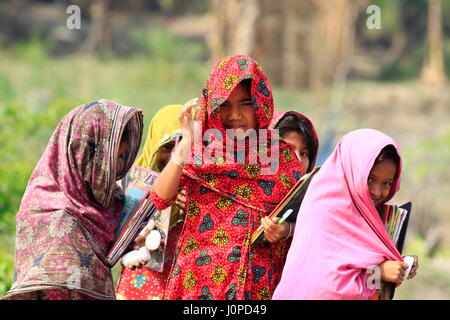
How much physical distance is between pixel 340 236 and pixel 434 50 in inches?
370

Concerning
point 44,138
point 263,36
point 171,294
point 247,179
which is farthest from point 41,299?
point 263,36

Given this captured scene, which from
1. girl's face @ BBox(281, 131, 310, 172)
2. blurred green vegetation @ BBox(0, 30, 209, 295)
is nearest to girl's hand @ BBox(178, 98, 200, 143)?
girl's face @ BBox(281, 131, 310, 172)

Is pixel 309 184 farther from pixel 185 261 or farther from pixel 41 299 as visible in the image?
pixel 41 299

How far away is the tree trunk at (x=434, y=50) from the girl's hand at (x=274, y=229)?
887cm

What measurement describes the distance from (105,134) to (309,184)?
0.84m

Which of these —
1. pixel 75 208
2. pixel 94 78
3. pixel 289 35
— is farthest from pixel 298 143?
pixel 94 78

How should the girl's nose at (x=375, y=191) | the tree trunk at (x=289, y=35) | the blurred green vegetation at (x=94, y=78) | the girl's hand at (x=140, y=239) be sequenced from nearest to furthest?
the girl's nose at (x=375, y=191) < the girl's hand at (x=140, y=239) < the blurred green vegetation at (x=94, y=78) < the tree trunk at (x=289, y=35)

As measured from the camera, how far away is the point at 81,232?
313 cm

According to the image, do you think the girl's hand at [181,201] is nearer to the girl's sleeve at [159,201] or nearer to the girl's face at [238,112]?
the girl's sleeve at [159,201]

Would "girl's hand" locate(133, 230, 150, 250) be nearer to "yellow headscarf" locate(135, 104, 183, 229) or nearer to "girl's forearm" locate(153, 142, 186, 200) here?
"yellow headscarf" locate(135, 104, 183, 229)

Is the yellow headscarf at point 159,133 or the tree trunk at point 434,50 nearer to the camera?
the yellow headscarf at point 159,133

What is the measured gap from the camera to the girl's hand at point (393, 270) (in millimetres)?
2883

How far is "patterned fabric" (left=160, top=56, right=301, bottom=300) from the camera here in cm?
316

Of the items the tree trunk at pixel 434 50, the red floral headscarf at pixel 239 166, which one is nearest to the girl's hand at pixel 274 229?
the red floral headscarf at pixel 239 166
